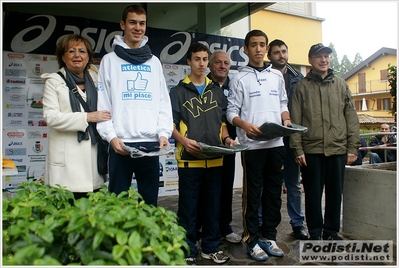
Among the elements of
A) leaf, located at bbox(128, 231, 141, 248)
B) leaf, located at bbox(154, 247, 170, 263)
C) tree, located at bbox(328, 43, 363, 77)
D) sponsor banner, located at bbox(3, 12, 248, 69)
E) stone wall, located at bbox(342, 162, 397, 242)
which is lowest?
stone wall, located at bbox(342, 162, 397, 242)

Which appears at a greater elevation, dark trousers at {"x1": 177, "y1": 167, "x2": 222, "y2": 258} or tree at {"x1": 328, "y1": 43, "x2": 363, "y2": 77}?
tree at {"x1": 328, "y1": 43, "x2": 363, "y2": 77}

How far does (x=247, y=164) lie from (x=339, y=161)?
3.10ft

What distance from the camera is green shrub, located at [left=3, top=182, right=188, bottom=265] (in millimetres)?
1313

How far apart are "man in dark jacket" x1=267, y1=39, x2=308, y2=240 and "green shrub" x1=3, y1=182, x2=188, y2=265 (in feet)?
9.03

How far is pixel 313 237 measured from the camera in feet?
11.8

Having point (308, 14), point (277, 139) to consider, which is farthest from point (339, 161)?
point (308, 14)

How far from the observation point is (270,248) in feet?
10.9

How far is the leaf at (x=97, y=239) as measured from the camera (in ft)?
4.28

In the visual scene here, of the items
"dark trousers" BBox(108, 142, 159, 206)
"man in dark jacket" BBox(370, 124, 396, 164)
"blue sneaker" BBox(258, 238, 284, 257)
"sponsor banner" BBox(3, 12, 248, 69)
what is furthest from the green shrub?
"man in dark jacket" BBox(370, 124, 396, 164)

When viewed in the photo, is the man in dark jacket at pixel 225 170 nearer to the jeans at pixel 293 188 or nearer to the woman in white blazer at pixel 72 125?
the jeans at pixel 293 188

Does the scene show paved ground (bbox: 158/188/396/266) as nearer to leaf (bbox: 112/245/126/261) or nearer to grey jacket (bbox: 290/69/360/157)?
grey jacket (bbox: 290/69/360/157)

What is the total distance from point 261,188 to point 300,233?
957mm

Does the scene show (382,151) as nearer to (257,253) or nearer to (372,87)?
(257,253)

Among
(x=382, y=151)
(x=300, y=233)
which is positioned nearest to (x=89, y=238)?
(x=300, y=233)
